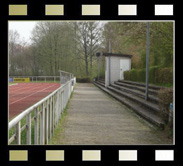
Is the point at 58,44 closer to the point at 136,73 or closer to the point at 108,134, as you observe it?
the point at 136,73

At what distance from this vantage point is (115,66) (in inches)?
848

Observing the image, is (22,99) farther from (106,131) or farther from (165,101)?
(165,101)

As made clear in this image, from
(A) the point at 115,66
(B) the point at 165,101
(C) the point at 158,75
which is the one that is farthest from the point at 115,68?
(B) the point at 165,101

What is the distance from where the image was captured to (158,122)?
20.2ft

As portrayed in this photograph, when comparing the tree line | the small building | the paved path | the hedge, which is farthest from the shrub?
the small building

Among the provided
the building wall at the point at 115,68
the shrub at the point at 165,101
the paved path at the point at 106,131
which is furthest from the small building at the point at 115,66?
the shrub at the point at 165,101

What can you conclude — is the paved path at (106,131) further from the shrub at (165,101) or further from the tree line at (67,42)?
the tree line at (67,42)

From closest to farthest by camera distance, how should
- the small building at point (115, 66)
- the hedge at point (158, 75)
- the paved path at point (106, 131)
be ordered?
the paved path at point (106, 131)
the hedge at point (158, 75)
the small building at point (115, 66)

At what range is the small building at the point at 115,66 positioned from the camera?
21.2m

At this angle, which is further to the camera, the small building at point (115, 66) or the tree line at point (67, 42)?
the small building at point (115, 66)

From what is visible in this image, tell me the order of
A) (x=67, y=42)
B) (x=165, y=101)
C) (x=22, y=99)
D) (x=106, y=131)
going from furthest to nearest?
1. (x=22, y=99)
2. (x=67, y=42)
3. (x=106, y=131)
4. (x=165, y=101)

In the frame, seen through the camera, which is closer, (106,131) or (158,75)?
(106,131)
